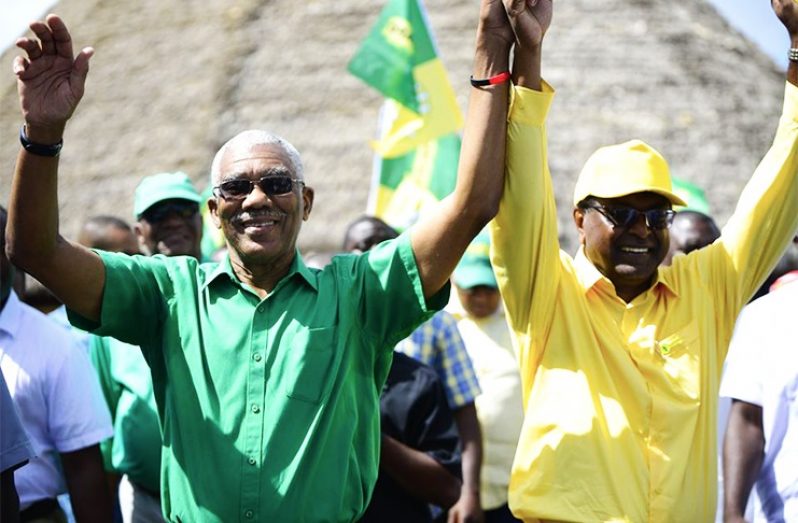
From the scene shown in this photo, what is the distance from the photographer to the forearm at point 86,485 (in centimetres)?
472

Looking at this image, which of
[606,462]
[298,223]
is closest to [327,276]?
[298,223]

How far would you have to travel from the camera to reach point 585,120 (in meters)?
19.0

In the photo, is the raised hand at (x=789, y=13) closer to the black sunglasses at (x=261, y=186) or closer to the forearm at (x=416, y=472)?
the black sunglasses at (x=261, y=186)

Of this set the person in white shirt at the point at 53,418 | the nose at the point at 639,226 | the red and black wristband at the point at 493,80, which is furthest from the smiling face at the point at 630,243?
the person in white shirt at the point at 53,418

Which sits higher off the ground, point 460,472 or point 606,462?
point 606,462

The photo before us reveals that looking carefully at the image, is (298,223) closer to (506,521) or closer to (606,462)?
(606,462)

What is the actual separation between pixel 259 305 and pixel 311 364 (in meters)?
0.25

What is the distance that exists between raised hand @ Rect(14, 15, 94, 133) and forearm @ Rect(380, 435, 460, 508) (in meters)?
2.17

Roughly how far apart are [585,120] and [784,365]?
15.0 metres

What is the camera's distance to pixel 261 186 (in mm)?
3654

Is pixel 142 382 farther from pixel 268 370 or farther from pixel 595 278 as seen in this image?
pixel 595 278

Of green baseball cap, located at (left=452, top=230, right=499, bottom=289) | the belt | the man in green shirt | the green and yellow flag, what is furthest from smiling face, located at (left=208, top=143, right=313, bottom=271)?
the green and yellow flag

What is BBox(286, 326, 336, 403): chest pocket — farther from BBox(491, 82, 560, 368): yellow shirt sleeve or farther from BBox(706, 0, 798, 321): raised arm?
BBox(706, 0, 798, 321): raised arm

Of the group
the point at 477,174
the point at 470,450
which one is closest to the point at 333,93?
the point at 470,450
